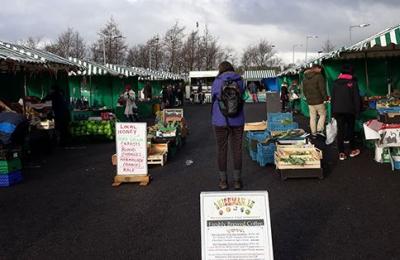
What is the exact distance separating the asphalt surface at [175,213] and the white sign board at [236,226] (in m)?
1.25

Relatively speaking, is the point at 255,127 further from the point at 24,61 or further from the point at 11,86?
the point at 11,86

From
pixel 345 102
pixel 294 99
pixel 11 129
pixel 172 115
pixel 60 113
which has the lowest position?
pixel 11 129

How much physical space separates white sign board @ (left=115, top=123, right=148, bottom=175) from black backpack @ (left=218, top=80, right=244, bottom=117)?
164cm

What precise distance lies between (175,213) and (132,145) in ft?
7.26

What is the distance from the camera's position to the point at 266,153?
31.7 feet

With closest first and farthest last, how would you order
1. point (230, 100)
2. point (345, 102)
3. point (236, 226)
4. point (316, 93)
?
point (236, 226) < point (230, 100) < point (345, 102) < point (316, 93)

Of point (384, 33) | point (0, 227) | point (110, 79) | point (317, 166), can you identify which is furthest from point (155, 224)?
point (110, 79)

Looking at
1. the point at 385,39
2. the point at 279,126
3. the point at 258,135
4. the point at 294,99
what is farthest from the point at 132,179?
the point at 294,99

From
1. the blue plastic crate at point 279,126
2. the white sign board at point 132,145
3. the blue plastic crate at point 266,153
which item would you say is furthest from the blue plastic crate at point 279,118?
the white sign board at point 132,145

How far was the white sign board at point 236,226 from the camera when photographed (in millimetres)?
3654

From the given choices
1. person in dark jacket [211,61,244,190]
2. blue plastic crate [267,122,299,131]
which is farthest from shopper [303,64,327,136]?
person in dark jacket [211,61,244,190]

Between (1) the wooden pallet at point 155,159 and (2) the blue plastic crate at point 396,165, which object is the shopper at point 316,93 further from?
(1) the wooden pallet at point 155,159

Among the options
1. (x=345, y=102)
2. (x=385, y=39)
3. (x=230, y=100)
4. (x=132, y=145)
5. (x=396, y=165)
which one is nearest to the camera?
(x=230, y=100)

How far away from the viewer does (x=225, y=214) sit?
3.72m
